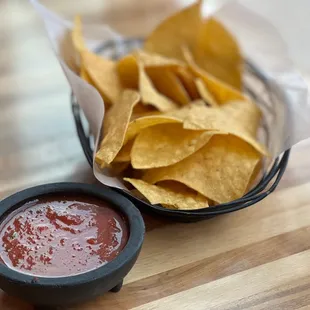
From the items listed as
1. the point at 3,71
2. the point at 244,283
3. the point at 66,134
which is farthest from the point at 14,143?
the point at 244,283

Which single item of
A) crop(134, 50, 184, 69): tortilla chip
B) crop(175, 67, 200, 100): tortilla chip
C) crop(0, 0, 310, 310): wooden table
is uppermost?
crop(134, 50, 184, 69): tortilla chip

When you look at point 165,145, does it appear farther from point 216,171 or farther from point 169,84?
point 169,84

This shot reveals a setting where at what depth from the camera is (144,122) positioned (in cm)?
126

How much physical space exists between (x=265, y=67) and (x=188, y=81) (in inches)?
9.7

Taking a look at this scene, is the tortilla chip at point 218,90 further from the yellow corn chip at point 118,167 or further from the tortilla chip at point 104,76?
the yellow corn chip at point 118,167

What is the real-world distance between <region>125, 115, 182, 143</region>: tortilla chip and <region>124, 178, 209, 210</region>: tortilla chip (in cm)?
11

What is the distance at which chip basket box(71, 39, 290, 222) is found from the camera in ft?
3.87

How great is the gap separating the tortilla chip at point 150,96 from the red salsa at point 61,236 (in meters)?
0.34

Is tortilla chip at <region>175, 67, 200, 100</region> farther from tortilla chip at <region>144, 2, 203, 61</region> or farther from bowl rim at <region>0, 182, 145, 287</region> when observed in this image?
bowl rim at <region>0, 182, 145, 287</region>

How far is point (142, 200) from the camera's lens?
120cm

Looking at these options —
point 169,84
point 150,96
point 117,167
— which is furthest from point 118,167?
point 169,84

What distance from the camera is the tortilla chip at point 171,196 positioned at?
1183 mm

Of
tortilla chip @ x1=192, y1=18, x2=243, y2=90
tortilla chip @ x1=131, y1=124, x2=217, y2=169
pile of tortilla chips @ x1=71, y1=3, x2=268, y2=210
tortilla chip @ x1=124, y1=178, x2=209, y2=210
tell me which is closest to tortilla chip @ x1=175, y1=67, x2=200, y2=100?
pile of tortilla chips @ x1=71, y1=3, x2=268, y2=210

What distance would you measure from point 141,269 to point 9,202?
27cm
